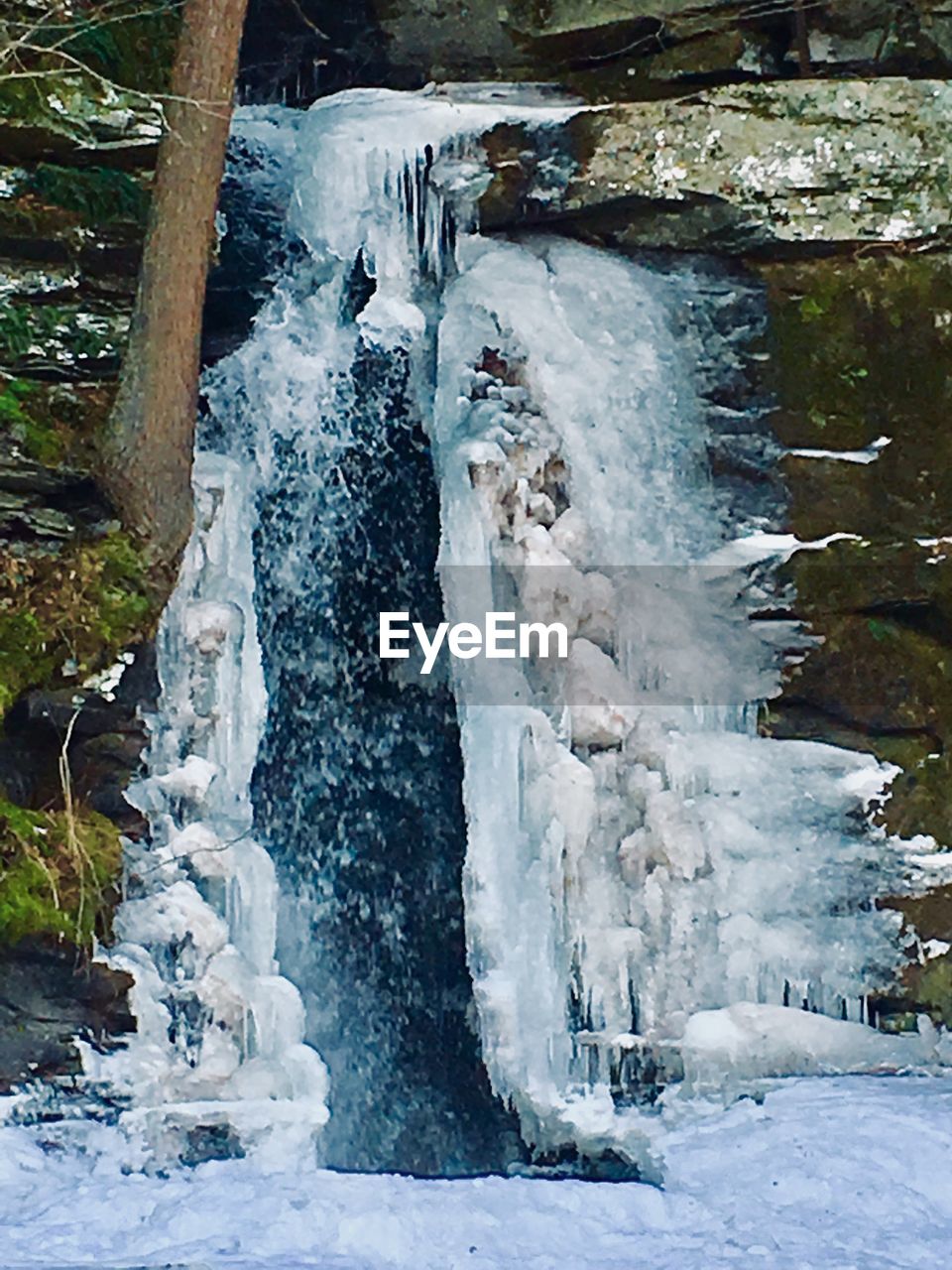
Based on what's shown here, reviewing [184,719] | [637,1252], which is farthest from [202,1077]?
[637,1252]

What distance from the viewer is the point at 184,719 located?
236 inches

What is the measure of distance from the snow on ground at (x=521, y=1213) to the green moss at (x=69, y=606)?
1900 mm

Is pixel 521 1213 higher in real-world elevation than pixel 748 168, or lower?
lower

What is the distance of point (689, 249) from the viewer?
708cm

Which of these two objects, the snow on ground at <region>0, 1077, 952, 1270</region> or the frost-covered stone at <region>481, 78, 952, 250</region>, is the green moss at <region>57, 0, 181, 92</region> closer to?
the frost-covered stone at <region>481, 78, 952, 250</region>

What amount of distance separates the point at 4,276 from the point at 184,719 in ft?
7.51

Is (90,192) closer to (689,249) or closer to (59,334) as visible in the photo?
(59,334)

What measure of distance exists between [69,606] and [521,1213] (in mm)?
3066

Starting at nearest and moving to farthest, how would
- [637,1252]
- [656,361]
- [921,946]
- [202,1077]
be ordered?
1. [637,1252]
2. [202,1077]
3. [921,946]
4. [656,361]

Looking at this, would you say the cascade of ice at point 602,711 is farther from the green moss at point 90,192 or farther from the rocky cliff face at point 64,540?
the rocky cliff face at point 64,540

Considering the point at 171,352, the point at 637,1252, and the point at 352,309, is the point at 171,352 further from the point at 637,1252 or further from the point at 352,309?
the point at 637,1252

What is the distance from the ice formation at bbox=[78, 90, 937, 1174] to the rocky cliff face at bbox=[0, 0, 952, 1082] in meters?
0.25

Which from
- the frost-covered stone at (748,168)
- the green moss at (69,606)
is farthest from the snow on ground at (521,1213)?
the frost-covered stone at (748,168)

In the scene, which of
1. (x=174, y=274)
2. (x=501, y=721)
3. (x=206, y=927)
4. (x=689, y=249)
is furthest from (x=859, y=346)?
(x=206, y=927)
